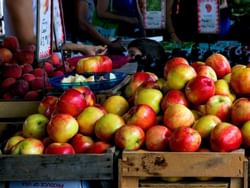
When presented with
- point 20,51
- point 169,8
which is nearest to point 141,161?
point 20,51

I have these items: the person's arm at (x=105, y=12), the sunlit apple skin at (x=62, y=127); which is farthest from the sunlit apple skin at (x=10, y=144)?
the person's arm at (x=105, y=12)

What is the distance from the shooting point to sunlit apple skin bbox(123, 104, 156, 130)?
2.41m

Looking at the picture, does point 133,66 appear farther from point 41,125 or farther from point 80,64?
point 41,125

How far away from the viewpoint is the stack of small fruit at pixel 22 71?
3.24 m

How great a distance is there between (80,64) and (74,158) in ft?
3.89

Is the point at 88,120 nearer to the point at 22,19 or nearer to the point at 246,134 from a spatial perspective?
the point at 246,134

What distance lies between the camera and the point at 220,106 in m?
2.45

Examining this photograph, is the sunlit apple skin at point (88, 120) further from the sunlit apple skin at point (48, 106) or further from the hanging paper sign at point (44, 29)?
the hanging paper sign at point (44, 29)

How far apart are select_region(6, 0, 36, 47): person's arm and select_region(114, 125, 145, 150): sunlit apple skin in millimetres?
2099

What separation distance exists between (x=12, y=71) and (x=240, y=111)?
1.58 meters

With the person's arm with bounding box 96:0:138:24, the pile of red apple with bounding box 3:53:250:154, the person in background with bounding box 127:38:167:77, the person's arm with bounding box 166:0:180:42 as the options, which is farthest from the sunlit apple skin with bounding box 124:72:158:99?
the person's arm with bounding box 166:0:180:42

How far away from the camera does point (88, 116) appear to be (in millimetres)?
2479

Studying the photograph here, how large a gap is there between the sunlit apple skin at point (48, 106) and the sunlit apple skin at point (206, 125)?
26.0 inches

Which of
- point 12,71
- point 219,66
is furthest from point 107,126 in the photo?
point 12,71
